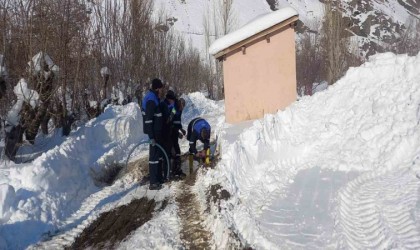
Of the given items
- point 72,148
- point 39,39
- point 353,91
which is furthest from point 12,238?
point 353,91

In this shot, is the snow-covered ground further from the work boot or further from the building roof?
the building roof

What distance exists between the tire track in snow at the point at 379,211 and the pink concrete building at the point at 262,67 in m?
8.44

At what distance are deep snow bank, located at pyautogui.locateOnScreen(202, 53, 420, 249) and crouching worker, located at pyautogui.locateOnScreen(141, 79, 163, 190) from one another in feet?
3.54

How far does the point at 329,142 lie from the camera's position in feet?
35.8

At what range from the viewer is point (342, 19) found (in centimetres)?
2478

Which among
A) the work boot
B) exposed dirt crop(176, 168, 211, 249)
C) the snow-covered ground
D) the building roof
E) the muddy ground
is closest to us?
the snow-covered ground

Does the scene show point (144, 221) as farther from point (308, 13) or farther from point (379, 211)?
point (308, 13)

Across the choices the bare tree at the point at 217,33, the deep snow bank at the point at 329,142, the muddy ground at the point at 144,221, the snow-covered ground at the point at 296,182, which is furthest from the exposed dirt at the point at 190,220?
the bare tree at the point at 217,33

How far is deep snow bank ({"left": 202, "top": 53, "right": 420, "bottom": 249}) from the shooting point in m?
7.84

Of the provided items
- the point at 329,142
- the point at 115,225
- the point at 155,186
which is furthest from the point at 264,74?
the point at 115,225

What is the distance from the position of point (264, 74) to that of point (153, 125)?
26.8 ft

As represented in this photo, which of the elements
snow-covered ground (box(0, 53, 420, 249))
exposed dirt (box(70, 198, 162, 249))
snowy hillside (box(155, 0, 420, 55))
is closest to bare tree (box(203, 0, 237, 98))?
snowy hillside (box(155, 0, 420, 55))

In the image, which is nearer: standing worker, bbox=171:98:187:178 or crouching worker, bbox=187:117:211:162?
standing worker, bbox=171:98:187:178

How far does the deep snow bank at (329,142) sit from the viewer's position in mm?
7842
